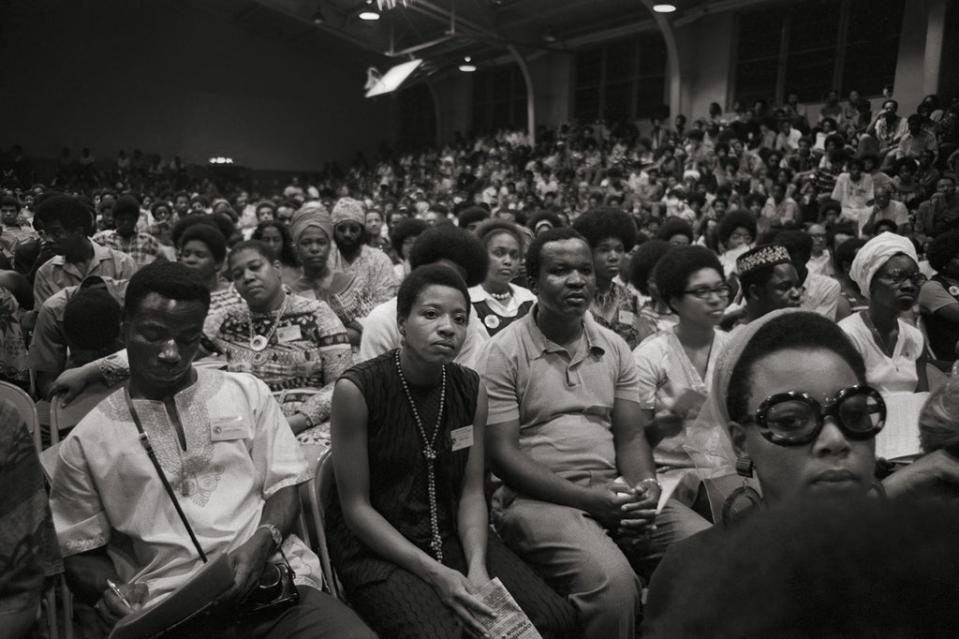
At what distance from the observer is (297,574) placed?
201cm

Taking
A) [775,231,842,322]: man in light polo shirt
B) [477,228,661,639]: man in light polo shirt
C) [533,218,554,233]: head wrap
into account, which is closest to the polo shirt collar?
[477,228,661,639]: man in light polo shirt

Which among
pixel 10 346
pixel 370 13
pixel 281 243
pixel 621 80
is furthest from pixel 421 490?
pixel 370 13

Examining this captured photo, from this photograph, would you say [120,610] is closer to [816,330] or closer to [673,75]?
[816,330]

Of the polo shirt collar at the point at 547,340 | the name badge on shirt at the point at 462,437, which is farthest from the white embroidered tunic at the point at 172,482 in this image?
the polo shirt collar at the point at 547,340

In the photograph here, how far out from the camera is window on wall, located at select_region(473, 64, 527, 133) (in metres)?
20.6

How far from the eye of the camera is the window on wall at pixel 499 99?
20578mm

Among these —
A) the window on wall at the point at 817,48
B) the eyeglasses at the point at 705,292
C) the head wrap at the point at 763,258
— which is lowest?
the eyeglasses at the point at 705,292

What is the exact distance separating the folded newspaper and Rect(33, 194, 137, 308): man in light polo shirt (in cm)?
312

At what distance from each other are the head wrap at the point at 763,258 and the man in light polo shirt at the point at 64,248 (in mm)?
3423

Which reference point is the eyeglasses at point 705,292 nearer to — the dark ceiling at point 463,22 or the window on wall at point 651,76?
the dark ceiling at point 463,22

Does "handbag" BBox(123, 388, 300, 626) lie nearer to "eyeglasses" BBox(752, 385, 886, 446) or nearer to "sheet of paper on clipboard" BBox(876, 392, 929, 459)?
"eyeglasses" BBox(752, 385, 886, 446)

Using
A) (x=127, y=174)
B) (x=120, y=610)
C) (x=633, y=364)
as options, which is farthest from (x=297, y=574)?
(x=127, y=174)

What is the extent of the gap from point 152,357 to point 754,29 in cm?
1513

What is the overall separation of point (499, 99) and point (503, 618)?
68.6 feet
